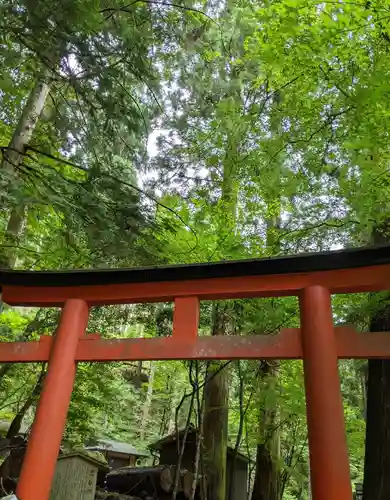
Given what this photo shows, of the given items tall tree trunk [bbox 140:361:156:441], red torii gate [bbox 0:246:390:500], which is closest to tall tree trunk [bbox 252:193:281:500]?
red torii gate [bbox 0:246:390:500]

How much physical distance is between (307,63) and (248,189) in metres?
2.90

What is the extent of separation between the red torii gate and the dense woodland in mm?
1090

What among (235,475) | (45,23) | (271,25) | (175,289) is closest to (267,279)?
(175,289)

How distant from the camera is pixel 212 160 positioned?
7.85 metres

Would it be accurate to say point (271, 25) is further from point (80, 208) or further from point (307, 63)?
point (80, 208)

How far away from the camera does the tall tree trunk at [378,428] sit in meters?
4.02

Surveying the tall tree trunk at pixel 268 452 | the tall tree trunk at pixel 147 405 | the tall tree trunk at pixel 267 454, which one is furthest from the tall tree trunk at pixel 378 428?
the tall tree trunk at pixel 147 405

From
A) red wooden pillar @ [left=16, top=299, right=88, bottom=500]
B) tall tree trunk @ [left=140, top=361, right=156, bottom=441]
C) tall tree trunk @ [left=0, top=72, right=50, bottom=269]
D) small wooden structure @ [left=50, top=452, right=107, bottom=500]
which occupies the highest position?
tall tree trunk @ [left=0, top=72, right=50, bottom=269]

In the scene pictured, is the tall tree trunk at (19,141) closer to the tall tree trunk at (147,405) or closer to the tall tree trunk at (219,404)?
the tall tree trunk at (219,404)

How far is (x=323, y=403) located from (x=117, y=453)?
13250 millimetres

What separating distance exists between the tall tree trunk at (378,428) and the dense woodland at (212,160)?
18 millimetres

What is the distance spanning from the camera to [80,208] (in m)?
4.93

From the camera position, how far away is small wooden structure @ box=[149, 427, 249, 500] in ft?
28.2

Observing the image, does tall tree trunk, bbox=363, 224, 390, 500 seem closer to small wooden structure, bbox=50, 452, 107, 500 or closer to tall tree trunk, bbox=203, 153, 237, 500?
tall tree trunk, bbox=203, 153, 237, 500
